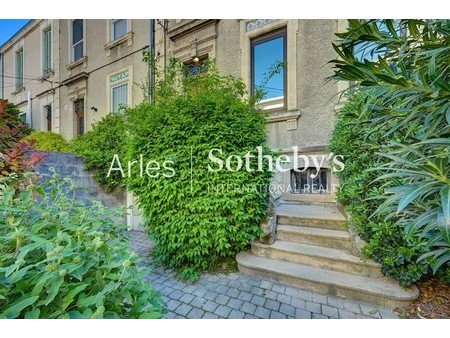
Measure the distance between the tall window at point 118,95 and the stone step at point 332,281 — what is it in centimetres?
616

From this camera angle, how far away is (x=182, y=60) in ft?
18.5

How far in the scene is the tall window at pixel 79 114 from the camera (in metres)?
7.76

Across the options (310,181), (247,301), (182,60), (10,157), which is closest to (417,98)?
(247,301)

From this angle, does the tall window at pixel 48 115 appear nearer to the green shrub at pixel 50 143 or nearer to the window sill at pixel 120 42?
the green shrub at pixel 50 143

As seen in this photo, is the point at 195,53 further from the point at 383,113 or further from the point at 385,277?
the point at 385,277

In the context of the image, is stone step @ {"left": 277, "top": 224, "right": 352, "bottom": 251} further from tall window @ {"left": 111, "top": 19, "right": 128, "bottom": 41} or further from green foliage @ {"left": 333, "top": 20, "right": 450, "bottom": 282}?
tall window @ {"left": 111, "top": 19, "right": 128, "bottom": 41}

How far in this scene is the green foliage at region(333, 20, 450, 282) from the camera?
2.85 ft

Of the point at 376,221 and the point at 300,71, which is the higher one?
the point at 300,71

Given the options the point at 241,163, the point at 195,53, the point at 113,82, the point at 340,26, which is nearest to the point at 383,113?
the point at 241,163

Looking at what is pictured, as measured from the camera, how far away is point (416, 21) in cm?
110

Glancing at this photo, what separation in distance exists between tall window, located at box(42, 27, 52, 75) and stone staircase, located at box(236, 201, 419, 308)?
9.84m

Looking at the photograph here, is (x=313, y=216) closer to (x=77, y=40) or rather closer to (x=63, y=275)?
(x=63, y=275)

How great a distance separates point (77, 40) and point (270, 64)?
282 inches

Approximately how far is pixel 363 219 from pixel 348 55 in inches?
64.5
